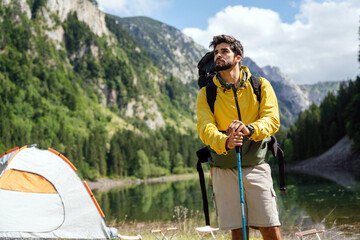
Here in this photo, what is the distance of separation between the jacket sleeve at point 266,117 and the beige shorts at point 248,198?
0.47 metres

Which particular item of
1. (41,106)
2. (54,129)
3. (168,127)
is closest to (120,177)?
(54,129)

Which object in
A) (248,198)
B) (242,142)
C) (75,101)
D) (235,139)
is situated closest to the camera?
(235,139)

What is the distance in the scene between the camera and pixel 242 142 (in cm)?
386

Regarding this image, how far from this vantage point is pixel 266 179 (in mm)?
4035

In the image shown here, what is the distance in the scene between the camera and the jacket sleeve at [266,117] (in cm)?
376

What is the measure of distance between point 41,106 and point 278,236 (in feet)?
454

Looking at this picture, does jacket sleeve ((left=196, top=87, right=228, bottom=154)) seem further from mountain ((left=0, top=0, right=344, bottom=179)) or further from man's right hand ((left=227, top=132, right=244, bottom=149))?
mountain ((left=0, top=0, right=344, bottom=179))

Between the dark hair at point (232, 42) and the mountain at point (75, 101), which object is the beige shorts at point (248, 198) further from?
the mountain at point (75, 101)

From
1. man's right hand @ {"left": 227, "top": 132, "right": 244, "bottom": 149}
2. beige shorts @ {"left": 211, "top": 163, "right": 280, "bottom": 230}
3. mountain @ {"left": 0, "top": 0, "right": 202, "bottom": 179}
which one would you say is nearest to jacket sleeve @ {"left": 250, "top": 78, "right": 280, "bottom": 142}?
man's right hand @ {"left": 227, "top": 132, "right": 244, "bottom": 149}

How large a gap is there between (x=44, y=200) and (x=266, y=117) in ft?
27.3

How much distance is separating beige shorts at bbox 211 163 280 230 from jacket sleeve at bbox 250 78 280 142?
47 cm

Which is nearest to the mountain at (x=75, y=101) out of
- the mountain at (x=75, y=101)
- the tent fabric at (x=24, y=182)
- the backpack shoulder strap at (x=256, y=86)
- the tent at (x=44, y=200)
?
the mountain at (x=75, y=101)

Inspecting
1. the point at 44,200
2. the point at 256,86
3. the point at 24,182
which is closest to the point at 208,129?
the point at 256,86

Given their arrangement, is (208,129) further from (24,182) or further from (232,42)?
(24,182)
